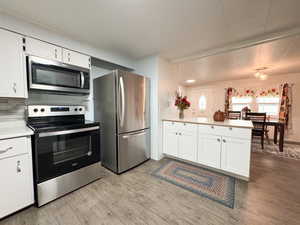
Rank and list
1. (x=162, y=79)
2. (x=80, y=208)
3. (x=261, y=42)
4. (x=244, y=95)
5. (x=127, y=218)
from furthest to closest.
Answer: (x=244, y=95)
(x=162, y=79)
(x=261, y=42)
(x=80, y=208)
(x=127, y=218)

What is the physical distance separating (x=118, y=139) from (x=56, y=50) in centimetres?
161

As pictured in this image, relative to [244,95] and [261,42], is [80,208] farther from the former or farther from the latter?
[244,95]

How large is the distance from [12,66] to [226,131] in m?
3.11

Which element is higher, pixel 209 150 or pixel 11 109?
pixel 11 109

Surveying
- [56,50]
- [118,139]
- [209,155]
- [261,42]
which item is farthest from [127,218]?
[261,42]

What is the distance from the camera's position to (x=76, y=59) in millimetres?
1960

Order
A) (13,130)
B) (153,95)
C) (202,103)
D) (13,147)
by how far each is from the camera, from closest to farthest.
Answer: (13,147) → (13,130) → (153,95) → (202,103)

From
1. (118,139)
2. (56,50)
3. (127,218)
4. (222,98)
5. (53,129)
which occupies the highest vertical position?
(56,50)

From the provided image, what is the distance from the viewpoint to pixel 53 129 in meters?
1.51

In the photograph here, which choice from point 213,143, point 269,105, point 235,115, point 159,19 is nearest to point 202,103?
point 235,115

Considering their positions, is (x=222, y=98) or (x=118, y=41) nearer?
(x=118, y=41)

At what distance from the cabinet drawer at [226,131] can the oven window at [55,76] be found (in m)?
2.31

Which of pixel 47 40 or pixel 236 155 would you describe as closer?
pixel 47 40

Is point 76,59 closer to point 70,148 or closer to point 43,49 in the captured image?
point 43,49
